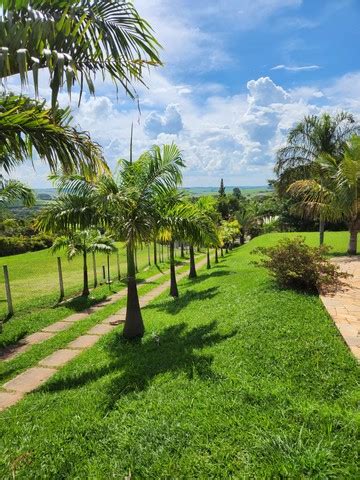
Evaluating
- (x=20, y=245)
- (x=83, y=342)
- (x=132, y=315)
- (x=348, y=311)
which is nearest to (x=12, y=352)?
(x=83, y=342)

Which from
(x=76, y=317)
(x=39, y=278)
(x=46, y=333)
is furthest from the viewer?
(x=39, y=278)

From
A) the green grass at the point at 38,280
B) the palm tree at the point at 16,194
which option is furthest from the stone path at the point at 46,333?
the palm tree at the point at 16,194

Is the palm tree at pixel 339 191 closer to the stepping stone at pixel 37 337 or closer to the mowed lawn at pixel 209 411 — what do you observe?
the mowed lawn at pixel 209 411

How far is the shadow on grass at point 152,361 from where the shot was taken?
4.99m

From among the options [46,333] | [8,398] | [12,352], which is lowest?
[46,333]

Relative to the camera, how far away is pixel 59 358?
25.1 ft

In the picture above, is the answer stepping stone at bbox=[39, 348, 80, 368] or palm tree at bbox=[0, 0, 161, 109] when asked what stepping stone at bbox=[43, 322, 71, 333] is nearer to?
stepping stone at bbox=[39, 348, 80, 368]

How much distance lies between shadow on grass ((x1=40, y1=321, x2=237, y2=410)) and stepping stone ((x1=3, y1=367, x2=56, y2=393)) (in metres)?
0.47

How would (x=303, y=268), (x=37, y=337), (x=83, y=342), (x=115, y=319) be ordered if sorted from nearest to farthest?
(x=303, y=268)
(x=83, y=342)
(x=37, y=337)
(x=115, y=319)

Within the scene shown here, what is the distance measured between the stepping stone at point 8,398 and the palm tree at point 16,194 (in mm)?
5617

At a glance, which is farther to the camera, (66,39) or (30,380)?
(30,380)

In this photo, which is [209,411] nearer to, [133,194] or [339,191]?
[133,194]

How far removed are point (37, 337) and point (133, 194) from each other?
185 inches

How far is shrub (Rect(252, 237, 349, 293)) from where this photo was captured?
8.00 meters
